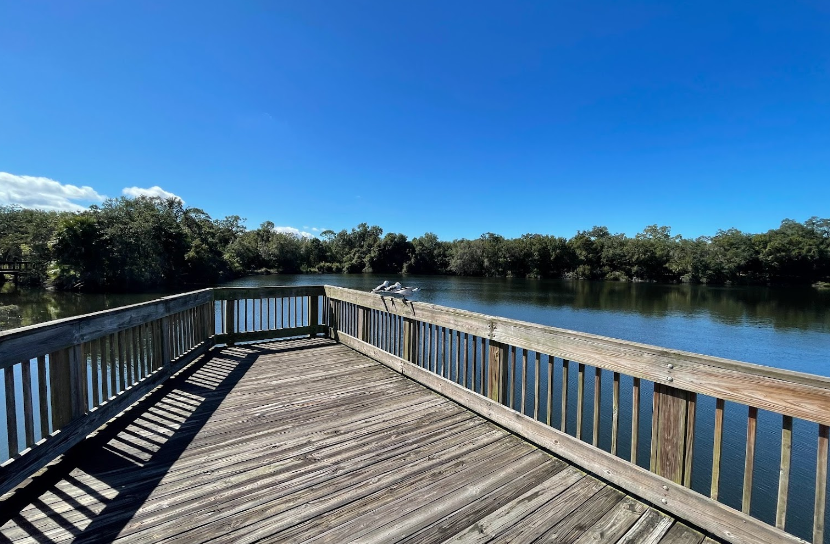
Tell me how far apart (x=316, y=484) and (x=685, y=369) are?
209 cm

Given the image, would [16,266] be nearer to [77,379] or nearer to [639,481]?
[77,379]

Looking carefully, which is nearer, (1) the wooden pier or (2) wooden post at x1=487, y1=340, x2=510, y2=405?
(1) the wooden pier

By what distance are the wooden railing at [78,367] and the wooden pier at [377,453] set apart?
0.02 m

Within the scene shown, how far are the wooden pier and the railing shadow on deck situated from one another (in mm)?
12

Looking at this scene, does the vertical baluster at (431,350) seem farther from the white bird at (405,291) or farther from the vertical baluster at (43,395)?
the vertical baluster at (43,395)

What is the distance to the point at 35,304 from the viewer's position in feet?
61.7

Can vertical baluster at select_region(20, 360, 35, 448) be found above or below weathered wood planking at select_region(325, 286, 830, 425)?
below

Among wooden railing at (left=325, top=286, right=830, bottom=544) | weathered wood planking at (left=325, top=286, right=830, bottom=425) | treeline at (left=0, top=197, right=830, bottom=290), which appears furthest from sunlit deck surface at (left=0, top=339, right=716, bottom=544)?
treeline at (left=0, top=197, right=830, bottom=290)

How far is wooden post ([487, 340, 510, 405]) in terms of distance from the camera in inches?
117

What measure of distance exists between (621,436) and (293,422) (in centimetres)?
603

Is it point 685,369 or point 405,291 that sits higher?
point 405,291

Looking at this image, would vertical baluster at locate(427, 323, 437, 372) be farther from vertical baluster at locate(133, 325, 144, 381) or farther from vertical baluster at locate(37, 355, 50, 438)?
vertical baluster at locate(37, 355, 50, 438)

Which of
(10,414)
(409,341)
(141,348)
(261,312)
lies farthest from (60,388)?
(261,312)

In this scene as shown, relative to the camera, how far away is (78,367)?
8.05ft
